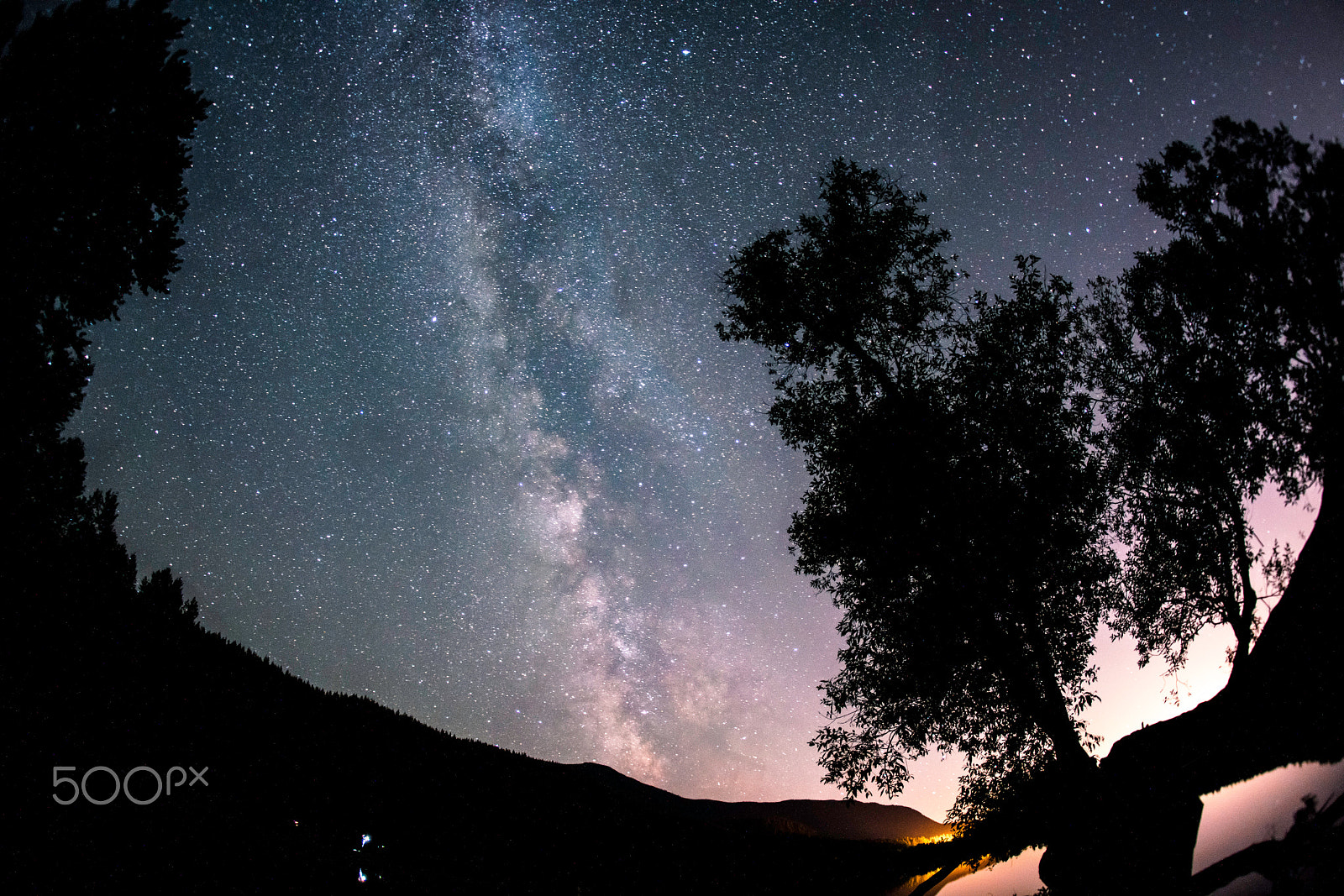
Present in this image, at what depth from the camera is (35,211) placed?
13.1 m

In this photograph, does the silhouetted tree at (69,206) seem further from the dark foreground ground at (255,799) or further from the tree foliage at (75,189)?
the dark foreground ground at (255,799)

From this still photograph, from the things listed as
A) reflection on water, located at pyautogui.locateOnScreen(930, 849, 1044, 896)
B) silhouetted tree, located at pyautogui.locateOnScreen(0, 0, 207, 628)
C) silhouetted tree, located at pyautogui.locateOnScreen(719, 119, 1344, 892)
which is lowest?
reflection on water, located at pyautogui.locateOnScreen(930, 849, 1044, 896)

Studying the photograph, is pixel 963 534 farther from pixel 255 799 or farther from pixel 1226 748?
pixel 255 799

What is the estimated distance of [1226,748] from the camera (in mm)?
5133

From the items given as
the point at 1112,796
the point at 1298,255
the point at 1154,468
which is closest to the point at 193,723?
the point at 1112,796

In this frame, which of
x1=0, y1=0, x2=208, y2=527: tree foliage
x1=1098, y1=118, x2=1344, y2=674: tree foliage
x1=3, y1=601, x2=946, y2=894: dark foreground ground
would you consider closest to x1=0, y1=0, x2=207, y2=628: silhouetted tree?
x1=0, y1=0, x2=208, y2=527: tree foliage

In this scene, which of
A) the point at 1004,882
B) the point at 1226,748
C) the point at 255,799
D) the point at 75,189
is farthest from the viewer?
the point at 1004,882

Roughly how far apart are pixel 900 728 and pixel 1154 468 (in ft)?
23.7

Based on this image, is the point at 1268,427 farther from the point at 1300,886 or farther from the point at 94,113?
the point at 94,113

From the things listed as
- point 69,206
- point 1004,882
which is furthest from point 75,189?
point 1004,882

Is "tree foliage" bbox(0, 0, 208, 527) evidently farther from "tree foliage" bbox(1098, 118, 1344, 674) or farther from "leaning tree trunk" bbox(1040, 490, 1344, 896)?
"tree foliage" bbox(1098, 118, 1344, 674)

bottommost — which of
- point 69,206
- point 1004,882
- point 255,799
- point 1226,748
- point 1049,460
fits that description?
point 1004,882

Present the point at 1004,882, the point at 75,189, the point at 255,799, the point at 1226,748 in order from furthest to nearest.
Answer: the point at 1004,882
the point at 75,189
the point at 255,799
the point at 1226,748

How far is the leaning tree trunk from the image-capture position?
4.73 meters
